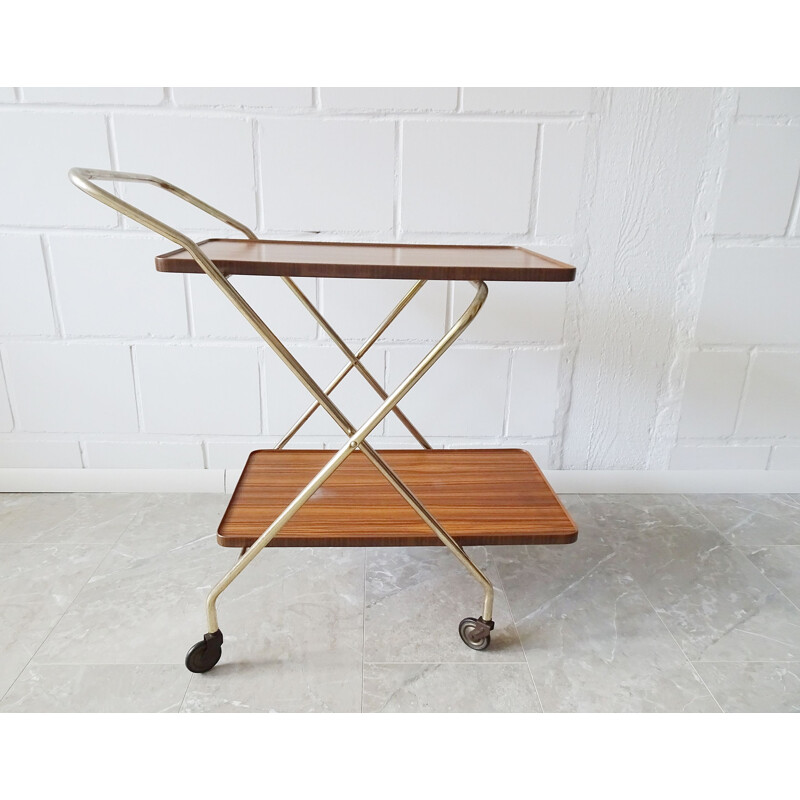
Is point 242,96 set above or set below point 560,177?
above

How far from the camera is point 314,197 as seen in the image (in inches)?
73.5

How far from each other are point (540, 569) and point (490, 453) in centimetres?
36

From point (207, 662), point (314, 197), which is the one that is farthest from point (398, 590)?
point (314, 197)

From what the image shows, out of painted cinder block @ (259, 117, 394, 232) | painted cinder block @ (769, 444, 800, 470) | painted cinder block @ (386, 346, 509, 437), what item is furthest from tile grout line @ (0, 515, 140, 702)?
painted cinder block @ (769, 444, 800, 470)

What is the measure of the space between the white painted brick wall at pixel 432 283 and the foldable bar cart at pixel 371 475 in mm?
278

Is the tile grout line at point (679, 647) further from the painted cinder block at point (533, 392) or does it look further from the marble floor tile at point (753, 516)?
the painted cinder block at point (533, 392)

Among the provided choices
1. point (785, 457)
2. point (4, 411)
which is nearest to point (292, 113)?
point (4, 411)

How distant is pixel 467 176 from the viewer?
1.86m

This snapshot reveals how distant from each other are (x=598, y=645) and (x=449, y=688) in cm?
39

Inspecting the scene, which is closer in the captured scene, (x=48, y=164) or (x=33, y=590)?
(x=33, y=590)

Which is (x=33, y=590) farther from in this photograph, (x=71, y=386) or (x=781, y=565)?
(x=781, y=565)

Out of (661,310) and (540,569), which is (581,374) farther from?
(540,569)

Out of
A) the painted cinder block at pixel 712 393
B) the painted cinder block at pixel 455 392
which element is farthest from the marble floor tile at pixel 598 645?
the painted cinder block at pixel 712 393
